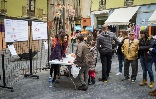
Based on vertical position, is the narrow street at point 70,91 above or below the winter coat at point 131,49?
below

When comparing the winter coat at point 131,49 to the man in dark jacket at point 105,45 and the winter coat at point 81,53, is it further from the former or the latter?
the winter coat at point 81,53

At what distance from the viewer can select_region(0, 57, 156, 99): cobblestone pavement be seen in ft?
19.4

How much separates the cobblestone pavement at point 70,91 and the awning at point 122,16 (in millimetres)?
12325

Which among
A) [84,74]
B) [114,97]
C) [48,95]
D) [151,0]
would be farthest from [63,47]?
[151,0]

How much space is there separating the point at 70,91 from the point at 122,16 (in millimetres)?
15126

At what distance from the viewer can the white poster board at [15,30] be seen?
631 centimetres

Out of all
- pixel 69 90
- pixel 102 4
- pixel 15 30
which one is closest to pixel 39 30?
pixel 15 30

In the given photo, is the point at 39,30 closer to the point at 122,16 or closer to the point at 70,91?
the point at 70,91

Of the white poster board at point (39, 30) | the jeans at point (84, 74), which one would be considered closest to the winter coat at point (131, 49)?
the jeans at point (84, 74)

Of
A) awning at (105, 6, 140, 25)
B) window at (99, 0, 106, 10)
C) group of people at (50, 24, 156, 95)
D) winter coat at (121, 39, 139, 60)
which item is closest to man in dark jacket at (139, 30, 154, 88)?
group of people at (50, 24, 156, 95)

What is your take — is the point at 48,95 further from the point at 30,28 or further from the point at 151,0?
the point at 151,0

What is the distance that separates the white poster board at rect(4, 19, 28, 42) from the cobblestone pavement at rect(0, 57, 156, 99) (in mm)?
1465

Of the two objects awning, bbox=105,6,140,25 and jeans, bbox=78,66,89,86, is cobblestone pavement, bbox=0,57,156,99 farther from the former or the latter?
awning, bbox=105,6,140,25

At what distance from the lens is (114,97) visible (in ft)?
19.3
